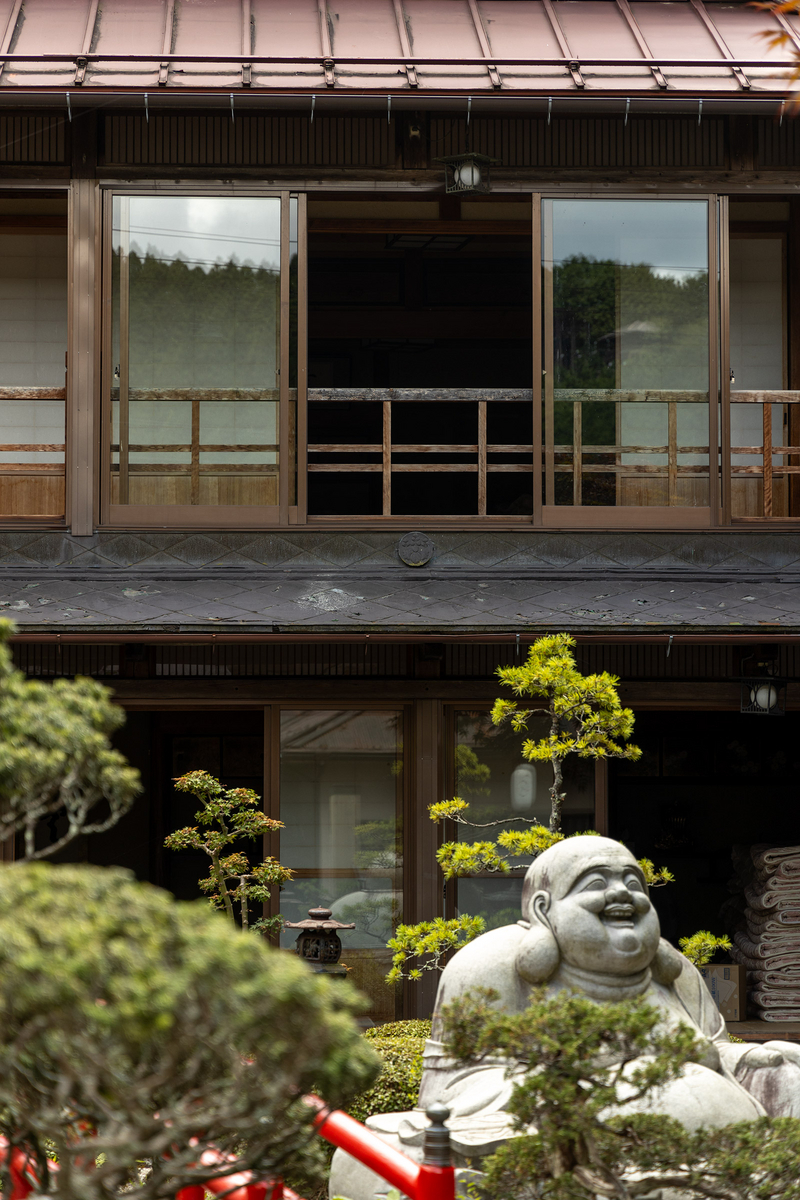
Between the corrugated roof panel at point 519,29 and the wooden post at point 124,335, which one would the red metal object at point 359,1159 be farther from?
the corrugated roof panel at point 519,29

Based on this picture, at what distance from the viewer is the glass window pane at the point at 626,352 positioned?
8781 mm

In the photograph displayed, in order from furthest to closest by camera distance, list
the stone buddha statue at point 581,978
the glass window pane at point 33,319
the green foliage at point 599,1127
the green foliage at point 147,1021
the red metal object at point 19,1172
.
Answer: the glass window pane at point 33,319
the stone buddha statue at point 581,978
the green foliage at point 599,1127
the red metal object at point 19,1172
the green foliage at point 147,1021

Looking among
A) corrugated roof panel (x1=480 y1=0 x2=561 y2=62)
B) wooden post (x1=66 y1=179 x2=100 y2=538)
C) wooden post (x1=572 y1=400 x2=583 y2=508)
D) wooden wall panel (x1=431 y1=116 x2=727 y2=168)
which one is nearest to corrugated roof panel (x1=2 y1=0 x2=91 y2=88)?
wooden post (x1=66 y1=179 x2=100 y2=538)

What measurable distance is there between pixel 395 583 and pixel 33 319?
359 centimetres

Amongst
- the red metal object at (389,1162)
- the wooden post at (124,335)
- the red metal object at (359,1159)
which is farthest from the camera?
the wooden post at (124,335)

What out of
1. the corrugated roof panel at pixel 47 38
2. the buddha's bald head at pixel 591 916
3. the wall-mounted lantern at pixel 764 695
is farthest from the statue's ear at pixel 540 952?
the corrugated roof panel at pixel 47 38

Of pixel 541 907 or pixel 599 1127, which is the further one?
pixel 541 907

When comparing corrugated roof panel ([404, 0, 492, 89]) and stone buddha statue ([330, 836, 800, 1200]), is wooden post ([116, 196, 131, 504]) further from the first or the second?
stone buddha statue ([330, 836, 800, 1200])

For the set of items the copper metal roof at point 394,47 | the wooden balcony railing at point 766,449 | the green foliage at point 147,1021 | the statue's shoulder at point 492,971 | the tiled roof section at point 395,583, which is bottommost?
the statue's shoulder at point 492,971

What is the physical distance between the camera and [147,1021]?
2064 mm

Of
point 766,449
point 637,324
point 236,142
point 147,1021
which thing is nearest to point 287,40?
point 236,142

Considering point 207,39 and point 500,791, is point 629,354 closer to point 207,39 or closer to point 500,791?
point 500,791

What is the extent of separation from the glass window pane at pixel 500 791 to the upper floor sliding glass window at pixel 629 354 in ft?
5.51

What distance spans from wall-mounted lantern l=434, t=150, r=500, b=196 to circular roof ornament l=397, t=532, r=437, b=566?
2.29 m
